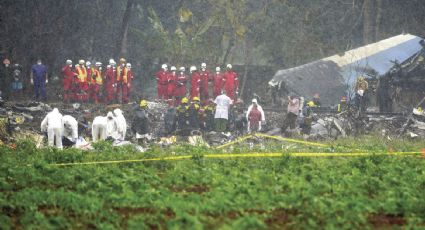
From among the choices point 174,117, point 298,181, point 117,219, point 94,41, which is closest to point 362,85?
point 174,117

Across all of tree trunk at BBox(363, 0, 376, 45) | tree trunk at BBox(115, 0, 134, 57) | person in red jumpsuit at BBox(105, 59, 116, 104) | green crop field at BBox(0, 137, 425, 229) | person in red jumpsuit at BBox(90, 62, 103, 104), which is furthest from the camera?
tree trunk at BBox(363, 0, 376, 45)

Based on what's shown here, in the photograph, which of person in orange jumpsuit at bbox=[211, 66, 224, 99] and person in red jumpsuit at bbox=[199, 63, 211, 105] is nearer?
person in red jumpsuit at bbox=[199, 63, 211, 105]

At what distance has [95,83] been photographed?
3136cm

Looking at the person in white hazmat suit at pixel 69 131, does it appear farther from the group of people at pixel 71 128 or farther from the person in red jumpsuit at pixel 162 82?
the person in red jumpsuit at pixel 162 82

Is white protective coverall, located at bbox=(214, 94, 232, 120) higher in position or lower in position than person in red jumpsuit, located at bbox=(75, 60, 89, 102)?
lower

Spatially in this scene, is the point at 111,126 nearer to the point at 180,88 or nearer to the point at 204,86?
the point at 180,88

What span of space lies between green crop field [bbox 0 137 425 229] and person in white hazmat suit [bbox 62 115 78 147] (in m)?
7.26

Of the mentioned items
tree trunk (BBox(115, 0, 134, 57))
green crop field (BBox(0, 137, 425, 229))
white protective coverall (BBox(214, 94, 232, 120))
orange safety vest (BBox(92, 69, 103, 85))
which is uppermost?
tree trunk (BBox(115, 0, 134, 57))

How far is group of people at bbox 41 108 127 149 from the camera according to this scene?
73.0 feet

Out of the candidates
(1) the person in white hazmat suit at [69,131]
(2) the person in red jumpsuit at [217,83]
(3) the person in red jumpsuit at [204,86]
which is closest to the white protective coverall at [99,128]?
(1) the person in white hazmat suit at [69,131]

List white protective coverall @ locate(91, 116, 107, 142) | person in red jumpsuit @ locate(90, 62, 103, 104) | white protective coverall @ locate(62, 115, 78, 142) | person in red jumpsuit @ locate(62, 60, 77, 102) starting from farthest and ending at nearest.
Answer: person in red jumpsuit @ locate(90, 62, 103, 104) < person in red jumpsuit @ locate(62, 60, 77, 102) < white protective coverall @ locate(91, 116, 107, 142) < white protective coverall @ locate(62, 115, 78, 142)

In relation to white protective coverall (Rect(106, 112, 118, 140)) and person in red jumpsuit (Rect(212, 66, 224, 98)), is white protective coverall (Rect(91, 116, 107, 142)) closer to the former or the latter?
white protective coverall (Rect(106, 112, 118, 140))

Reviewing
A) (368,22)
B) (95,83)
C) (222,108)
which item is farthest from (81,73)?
(368,22)

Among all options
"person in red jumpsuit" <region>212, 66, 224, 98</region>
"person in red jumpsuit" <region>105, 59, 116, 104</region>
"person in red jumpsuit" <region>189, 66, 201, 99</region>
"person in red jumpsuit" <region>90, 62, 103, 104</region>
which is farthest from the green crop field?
"person in red jumpsuit" <region>212, 66, 224, 98</region>
